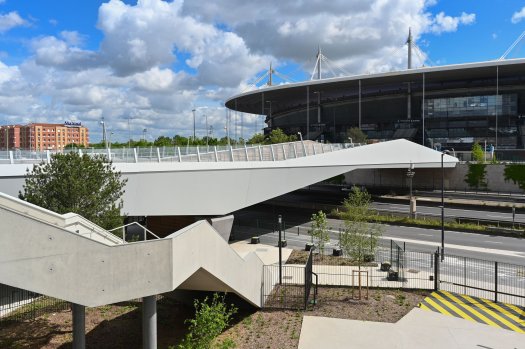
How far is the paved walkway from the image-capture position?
13852mm

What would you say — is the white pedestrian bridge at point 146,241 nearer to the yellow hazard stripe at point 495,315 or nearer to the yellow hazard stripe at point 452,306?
the yellow hazard stripe at point 452,306

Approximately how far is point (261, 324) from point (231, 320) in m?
1.24

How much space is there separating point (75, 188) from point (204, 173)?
10573mm

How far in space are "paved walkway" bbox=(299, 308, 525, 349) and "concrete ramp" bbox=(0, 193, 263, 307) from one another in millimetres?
5697

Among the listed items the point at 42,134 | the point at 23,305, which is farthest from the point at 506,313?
the point at 42,134

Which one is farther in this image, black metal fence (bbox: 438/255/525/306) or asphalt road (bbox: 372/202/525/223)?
asphalt road (bbox: 372/202/525/223)

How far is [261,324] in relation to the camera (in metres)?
15.4

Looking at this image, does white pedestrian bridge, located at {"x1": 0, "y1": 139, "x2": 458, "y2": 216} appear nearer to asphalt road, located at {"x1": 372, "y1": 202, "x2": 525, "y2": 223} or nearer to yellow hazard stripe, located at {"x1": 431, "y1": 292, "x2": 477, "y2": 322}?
asphalt road, located at {"x1": 372, "y1": 202, "x2": 525, "y2": 223}

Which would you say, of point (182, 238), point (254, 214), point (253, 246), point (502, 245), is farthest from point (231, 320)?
point (254, 214)

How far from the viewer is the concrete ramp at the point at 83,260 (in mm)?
8648

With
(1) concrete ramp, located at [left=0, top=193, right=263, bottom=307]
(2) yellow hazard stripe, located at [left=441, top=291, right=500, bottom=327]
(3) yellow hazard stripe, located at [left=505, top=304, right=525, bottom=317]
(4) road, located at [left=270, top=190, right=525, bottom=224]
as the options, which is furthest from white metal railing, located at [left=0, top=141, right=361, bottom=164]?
(3) yellow hazard stripe, located at [left=505, top=304, right=525, bottom=317]

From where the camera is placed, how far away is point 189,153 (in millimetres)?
27125

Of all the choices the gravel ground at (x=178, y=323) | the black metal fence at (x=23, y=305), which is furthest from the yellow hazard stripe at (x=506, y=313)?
the black metal fence at (x=23, y=305)

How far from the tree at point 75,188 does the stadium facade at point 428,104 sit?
65.3m
